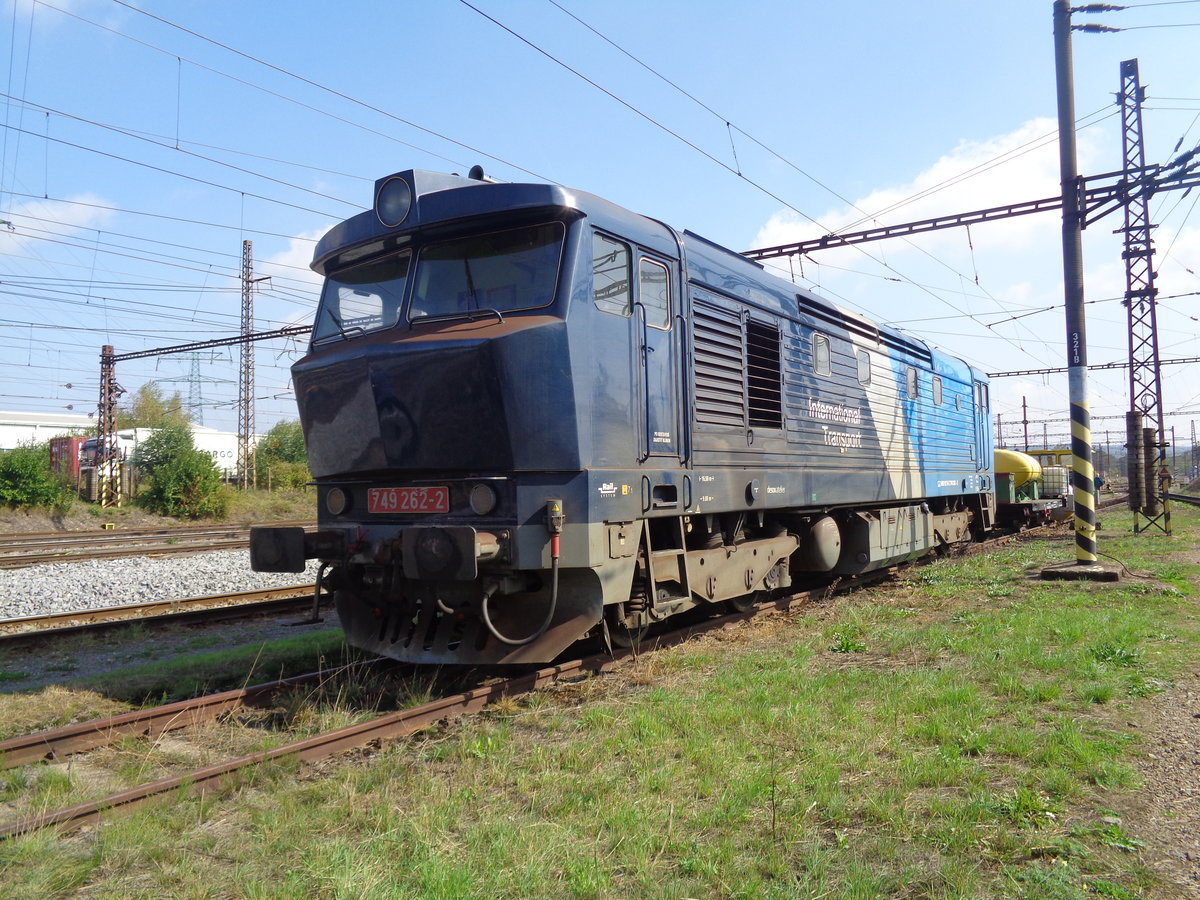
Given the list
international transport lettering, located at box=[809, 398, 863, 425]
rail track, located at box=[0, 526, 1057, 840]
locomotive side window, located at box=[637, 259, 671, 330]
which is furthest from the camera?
international transport lettering, located at box=[809, 398, 863, 425]

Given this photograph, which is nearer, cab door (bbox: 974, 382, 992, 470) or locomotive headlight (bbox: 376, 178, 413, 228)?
locomotive headlight (bbox: 376, 178, 413, 228)

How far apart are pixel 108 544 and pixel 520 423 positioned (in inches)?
755

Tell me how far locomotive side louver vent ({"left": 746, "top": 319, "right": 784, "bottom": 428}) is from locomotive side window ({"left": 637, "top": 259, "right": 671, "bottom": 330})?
1.50m

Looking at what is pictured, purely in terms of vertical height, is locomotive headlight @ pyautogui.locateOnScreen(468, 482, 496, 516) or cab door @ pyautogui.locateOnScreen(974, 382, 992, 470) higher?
cab door @ pyautogui.locateOnScreen(974, 382, 992, 470)

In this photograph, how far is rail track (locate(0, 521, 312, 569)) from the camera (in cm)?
1630

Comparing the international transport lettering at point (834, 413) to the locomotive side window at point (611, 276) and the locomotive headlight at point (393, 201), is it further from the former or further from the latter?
the locomotive headlight at point (393, 201)

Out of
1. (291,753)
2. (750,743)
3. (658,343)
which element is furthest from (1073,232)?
(291,753)

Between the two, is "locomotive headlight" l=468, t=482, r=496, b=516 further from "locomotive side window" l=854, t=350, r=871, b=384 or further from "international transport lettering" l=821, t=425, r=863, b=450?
"locomotive side window" l=854, t=350, r=871, b=384

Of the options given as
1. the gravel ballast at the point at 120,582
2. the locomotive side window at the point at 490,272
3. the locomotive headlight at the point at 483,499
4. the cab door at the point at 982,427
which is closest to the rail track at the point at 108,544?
the gravel ballast at the point at 120,582

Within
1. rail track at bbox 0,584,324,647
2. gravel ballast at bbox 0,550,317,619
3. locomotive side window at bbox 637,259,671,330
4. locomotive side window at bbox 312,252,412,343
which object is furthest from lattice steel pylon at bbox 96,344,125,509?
locomotive side window at bbox 637,259,671,330

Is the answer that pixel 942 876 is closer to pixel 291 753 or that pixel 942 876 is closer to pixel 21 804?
pixel 291 753

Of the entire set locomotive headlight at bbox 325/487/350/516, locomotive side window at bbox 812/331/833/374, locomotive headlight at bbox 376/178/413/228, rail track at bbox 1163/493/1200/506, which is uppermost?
locomotive headlight at bbox 376/178/413/228

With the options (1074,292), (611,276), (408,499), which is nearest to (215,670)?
(408,499)

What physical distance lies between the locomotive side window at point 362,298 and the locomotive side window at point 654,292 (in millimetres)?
1819
